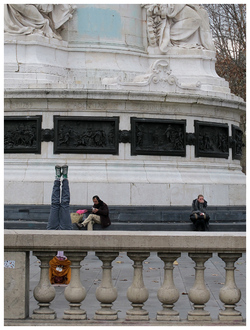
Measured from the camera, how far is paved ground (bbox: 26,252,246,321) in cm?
763

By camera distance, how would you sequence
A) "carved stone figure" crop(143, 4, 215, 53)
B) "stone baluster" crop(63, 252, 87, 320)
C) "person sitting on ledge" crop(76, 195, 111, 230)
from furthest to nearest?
"carved stone figure" crop(143, 4, 215, 53) → "person sitting on ledge" crop(76, 195, 111, 230) → "stone baluster" crop(63, 252, 87, 320)

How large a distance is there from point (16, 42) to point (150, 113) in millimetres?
4429

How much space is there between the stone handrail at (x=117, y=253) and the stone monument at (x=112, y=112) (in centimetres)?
1229

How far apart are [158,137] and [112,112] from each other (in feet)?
4.89

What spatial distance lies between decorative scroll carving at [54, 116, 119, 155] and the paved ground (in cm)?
564

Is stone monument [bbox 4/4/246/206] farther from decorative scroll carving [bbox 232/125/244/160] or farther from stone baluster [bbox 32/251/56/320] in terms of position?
stone baluster [bbox 32/251/56/320]

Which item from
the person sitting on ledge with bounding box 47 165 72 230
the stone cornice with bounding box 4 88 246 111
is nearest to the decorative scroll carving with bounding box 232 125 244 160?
the stone cornice with bounding box 4 88 246 111

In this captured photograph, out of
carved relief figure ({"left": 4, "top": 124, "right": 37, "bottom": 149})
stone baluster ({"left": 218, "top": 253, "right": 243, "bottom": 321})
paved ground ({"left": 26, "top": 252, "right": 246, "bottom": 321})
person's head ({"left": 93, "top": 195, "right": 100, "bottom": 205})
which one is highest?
carved relief figure ({"left": 4, "top": 124, "right": 37, "bottom": 149})

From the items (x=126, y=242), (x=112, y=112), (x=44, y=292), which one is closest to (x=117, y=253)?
(x=126, y=242)

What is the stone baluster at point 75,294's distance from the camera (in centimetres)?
589

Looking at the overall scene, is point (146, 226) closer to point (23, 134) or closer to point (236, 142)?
point (23, 134)

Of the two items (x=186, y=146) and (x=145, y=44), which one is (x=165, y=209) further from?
(x=145, y=44)

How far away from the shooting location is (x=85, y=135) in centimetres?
1862

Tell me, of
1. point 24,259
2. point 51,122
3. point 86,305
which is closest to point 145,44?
point 51,122
